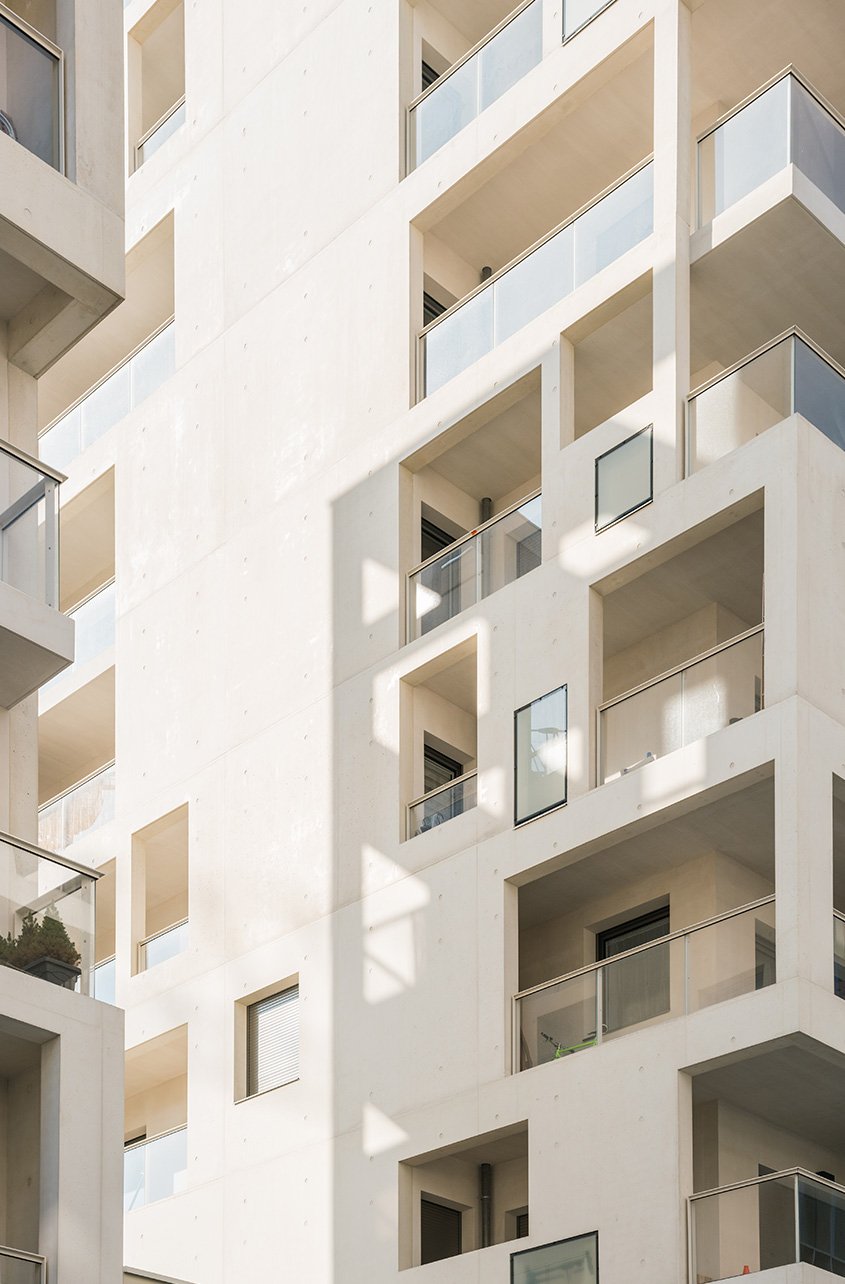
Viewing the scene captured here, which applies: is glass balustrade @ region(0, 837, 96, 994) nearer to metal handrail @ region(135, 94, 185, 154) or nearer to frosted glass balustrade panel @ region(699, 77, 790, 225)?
frosted glass balustrade panel @ region(699, 77, 790, 225)

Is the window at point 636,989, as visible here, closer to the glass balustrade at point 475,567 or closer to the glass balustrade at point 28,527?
the glass balustrade at point 475,567

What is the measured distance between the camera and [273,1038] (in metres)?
28.8

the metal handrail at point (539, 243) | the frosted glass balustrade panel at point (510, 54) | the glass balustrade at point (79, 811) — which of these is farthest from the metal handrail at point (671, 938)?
the frosted glass balustrade panel at point (510, 54)

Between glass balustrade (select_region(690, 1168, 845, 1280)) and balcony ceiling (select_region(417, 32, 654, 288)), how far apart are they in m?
14.6

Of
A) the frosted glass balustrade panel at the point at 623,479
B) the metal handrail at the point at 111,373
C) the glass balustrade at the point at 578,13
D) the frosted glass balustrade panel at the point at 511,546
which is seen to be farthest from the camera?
the metal handrail at the point at 111,373

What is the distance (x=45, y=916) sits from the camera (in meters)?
18.3

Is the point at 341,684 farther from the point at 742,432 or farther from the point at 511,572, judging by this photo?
the point at 742,432

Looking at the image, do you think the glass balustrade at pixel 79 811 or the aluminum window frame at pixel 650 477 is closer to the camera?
the aluminum window frame at pixel 650 477

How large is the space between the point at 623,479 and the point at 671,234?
3.15m

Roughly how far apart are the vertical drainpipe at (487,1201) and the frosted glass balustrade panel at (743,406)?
925 cm

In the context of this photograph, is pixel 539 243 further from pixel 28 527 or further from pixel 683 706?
pixel 28 527

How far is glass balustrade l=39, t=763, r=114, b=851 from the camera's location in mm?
33219

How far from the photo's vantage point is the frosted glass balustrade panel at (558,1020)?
24234mm

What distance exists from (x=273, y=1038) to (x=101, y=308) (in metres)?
11.9
